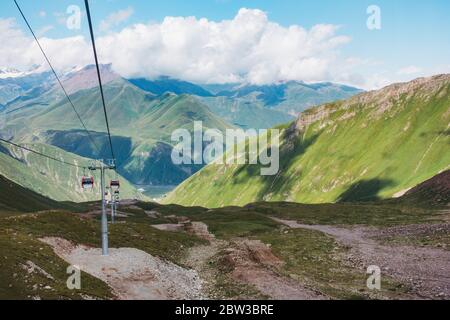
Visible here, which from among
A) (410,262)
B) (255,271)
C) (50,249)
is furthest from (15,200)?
(410,262)

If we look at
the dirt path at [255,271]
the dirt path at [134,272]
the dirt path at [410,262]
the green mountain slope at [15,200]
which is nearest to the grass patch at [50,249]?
the dirt path at [134,272]

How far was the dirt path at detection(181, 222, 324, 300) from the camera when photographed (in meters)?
45.7

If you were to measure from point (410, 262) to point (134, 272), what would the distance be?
1490 inches

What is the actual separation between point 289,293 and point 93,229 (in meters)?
43.1

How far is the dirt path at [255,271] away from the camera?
45656mm

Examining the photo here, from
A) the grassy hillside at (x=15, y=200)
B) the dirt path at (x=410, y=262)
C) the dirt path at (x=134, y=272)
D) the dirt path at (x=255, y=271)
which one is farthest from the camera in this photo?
the grassy hillside at (x=15, y=200)

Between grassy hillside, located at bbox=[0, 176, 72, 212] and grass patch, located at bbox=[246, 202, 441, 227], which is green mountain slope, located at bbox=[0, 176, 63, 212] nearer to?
grassy hillside, located at bbox=[0, 176, 72, 212]

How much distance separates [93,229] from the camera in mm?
78625

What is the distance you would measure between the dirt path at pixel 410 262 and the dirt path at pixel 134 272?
22.9 m

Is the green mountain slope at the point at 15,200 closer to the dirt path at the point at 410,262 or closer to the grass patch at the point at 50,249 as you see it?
the grass patch at the point at 50,249

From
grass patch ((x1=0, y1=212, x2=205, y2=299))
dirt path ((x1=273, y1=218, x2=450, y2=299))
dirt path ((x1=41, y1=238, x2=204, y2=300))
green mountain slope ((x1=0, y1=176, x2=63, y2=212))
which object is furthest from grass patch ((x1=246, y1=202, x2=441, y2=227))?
green mountain slope ((x1=0, y1=176, x2=63, y2=212))

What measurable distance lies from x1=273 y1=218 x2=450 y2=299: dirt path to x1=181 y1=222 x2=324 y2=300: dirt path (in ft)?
37.4
